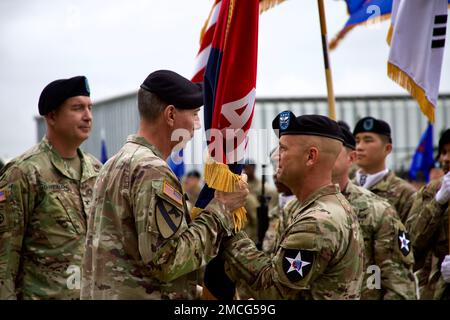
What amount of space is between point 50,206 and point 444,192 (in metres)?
3.37

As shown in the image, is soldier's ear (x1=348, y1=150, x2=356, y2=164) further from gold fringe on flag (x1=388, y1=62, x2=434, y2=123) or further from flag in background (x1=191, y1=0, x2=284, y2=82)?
flag in background (x1=191, y1=0, x2=284, y2=82)

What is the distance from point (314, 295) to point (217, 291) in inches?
25.9

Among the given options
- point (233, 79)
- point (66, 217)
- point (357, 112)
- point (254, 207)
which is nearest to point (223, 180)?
point (233, 79)

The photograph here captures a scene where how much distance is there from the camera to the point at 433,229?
26.1ft

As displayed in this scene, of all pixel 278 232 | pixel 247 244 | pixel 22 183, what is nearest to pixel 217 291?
pixel 247 244

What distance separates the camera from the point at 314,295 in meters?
5.35

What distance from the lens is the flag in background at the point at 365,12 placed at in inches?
329

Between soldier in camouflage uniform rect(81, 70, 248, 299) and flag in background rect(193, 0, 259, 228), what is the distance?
42 cm

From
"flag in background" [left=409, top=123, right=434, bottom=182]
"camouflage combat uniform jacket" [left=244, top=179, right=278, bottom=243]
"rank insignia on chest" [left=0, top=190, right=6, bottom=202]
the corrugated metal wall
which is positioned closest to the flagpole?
"rank insignia on chest" [left=0, top=190, right=6, bottom=202]

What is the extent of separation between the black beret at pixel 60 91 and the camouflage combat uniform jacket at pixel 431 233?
325 centimetres

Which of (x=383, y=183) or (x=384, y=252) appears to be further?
(x=383, y=183)

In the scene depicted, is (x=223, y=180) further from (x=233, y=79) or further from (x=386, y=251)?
(x=386, y=251)

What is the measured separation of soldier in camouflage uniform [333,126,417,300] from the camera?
7.31 m
